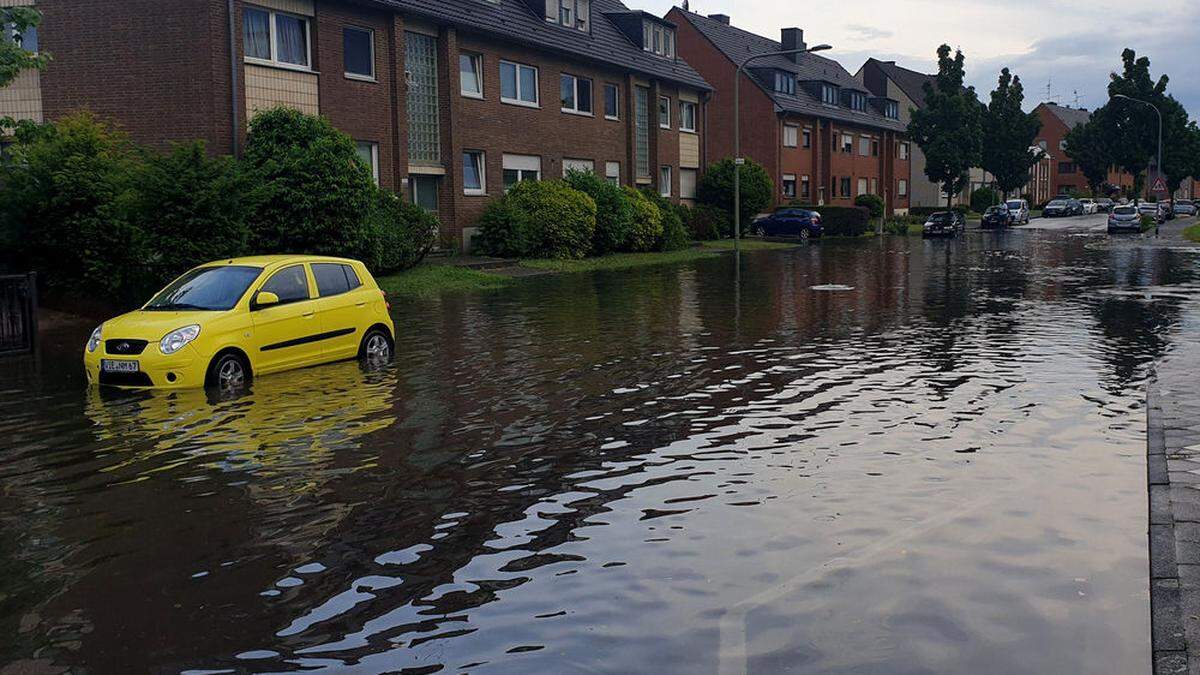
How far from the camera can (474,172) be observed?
3575 cm

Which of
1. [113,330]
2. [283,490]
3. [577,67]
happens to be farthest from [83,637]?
[577,67]

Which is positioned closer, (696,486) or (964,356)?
(696,486)

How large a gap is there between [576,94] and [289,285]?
29508 mm

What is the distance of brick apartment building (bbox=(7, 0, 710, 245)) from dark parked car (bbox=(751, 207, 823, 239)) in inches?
249

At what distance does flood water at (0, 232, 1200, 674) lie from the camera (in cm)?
507

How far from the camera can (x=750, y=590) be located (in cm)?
569

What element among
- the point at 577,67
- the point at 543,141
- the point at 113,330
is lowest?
the point at 113,330

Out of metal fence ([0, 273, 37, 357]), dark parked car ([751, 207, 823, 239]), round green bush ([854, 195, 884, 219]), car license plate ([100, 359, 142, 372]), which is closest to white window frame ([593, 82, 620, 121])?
dark parked car ([751, 207, 823, 239])

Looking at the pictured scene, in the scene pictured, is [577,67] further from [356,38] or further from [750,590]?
[750,590]

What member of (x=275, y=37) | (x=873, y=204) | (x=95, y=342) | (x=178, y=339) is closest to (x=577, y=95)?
(x=275, y=37)

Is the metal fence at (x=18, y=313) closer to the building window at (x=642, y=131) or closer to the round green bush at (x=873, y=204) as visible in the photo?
the building window at (x=642, y=131)

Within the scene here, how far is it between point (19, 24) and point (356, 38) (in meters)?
12.4

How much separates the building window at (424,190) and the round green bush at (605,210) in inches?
211

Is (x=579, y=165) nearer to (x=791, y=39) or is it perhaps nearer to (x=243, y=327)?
(x=243, y=327)
